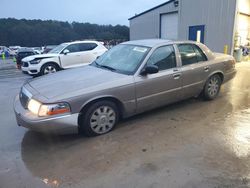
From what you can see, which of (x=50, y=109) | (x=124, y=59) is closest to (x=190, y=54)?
(x=124, y=59)

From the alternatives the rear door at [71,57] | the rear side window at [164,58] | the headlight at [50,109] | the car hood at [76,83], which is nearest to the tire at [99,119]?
the car hood at [76,83]

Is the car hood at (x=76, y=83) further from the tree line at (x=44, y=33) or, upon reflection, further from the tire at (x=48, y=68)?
the tree line at (x=44, y=33)

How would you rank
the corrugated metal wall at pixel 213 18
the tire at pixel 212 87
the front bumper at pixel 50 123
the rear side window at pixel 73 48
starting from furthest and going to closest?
the corrugated metal wall at pixel 213 18 < the rear side window at pixel 73 48 < the tire at pixel 212 87 < the front bumper at pixel 50 123

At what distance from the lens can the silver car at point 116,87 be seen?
3324mm

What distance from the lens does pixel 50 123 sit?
127 inches

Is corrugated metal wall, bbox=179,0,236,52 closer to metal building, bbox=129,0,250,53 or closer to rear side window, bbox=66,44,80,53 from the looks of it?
metal building, bbox=129,0,250,53

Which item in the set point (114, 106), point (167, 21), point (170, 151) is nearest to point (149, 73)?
point (114, 106)

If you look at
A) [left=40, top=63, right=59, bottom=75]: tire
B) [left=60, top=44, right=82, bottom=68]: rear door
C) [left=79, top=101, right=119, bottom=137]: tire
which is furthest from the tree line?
[left=79, top=101, right=119, bottom=137]: tire

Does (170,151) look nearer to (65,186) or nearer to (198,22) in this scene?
(65,186)

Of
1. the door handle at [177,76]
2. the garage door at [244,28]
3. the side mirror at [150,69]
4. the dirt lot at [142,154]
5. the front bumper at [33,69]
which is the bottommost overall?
the dirt lot at [142,154]

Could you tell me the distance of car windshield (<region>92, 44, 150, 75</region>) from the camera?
13.4 feet

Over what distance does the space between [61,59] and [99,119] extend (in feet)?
21.8

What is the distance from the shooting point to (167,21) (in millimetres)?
19219

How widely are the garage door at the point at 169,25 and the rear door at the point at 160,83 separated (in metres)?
14.3
